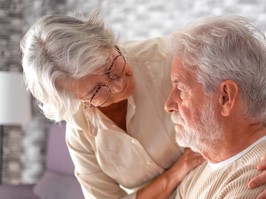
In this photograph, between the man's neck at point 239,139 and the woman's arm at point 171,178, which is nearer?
the man's neck at point 239,139

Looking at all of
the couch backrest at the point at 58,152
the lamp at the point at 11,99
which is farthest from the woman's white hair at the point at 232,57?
the lamp at the point at 11,99

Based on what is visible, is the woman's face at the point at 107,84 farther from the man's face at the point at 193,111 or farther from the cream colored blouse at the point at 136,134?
the man's face at the point at 193,111

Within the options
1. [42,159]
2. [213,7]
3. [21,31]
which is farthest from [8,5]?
[213,7]

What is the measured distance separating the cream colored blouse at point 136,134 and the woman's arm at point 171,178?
4cm

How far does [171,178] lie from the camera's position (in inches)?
69.1

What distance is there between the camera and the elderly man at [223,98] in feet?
4.39

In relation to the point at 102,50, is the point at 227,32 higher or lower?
higher

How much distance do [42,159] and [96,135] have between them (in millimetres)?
3143

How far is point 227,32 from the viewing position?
1.36m

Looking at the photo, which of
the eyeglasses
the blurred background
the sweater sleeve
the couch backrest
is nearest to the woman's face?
the eyeglasses

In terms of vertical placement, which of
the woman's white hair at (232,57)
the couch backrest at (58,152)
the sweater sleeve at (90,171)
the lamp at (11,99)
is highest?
the woman's white hair at (232,57)

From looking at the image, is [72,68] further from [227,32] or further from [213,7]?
[213,7]

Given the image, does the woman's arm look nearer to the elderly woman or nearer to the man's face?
the elderly woman

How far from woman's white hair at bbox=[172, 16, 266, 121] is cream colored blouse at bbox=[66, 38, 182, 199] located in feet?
1.22
